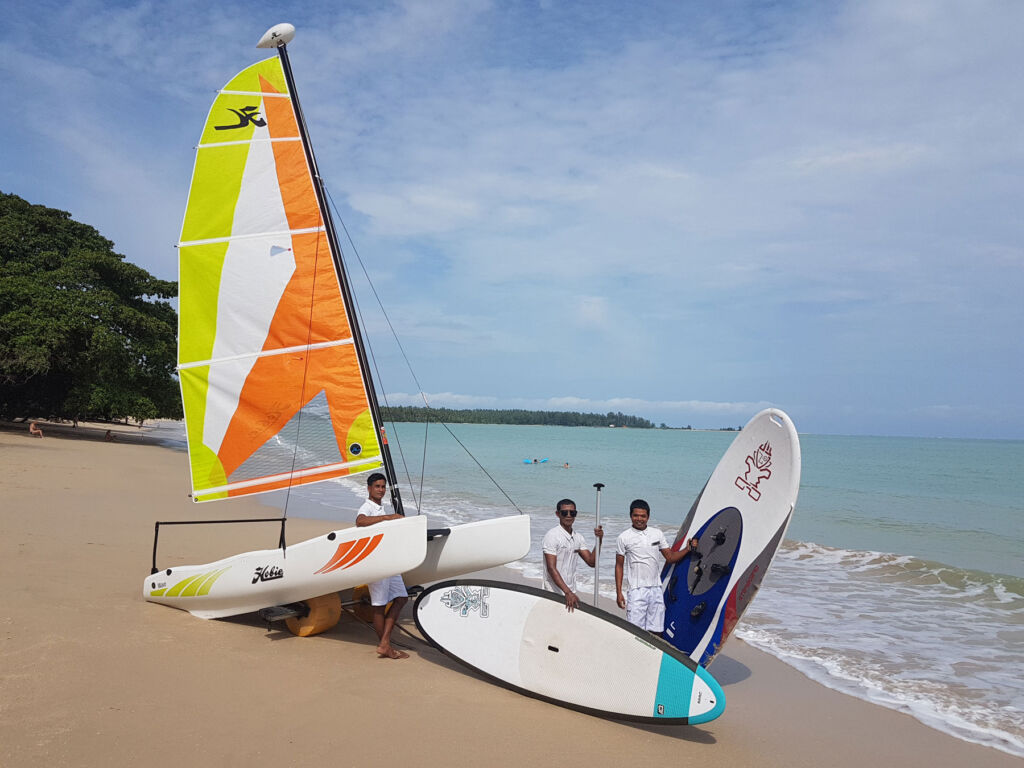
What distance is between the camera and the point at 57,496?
9609mm

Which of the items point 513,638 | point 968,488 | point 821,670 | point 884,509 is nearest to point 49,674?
point 513,638

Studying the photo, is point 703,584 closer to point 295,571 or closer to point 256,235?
point 295,571

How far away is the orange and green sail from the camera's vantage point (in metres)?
5.37

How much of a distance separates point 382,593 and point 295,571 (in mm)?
595

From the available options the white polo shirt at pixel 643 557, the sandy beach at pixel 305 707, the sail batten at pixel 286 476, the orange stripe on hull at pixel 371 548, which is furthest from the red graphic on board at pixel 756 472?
the sail batten at pixel 286 476

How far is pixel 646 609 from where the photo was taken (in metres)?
4.31

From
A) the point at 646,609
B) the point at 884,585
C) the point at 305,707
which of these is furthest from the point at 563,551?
the point at 884,585

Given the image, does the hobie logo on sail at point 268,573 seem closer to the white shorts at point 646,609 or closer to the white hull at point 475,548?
the white hull at point 475,548

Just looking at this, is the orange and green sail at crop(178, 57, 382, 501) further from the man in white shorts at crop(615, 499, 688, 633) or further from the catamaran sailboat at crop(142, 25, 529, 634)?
the man in white shorts at crop(615, 499, 688, 633)

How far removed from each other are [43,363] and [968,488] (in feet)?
97.9

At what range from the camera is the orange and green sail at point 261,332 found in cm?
537

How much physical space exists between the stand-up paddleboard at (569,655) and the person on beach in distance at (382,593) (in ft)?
0.75

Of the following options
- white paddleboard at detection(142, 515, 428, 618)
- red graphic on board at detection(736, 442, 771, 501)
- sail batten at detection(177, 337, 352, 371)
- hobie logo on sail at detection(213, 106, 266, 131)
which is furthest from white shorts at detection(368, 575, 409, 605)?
hobie logo on sail at detection(213, 106, 266, 131)

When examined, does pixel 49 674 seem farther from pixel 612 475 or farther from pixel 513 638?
pixel 612 475
